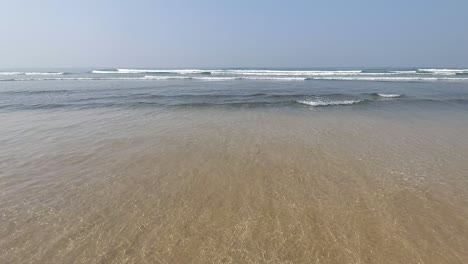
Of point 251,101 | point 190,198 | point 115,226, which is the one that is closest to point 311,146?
point 190,198

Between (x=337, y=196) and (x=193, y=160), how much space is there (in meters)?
3.78

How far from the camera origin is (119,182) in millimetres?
5973

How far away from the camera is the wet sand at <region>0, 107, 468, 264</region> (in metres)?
3.85

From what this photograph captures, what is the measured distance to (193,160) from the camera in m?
7.35

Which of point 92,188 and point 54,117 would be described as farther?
point 54,117

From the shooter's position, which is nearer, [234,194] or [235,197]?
[235,197]

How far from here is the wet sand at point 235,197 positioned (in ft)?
12.6

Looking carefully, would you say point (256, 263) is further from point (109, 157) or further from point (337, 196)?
point (109, 157)

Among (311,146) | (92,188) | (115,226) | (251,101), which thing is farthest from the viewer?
(251,101)

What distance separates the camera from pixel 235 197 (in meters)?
5.27

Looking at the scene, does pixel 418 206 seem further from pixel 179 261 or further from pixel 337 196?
pixel 179 261

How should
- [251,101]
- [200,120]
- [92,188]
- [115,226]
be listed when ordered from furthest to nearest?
[251,101] → [200,120] → [92,188] → [115,226]

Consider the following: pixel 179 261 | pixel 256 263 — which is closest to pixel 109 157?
pixel 179 261

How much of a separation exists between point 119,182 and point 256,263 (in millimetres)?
3755
